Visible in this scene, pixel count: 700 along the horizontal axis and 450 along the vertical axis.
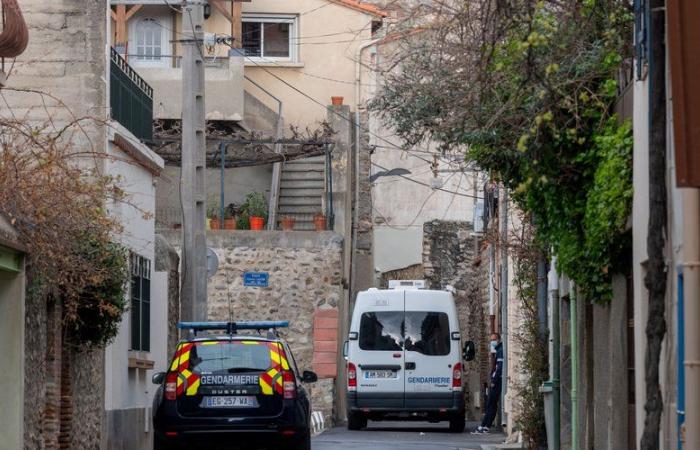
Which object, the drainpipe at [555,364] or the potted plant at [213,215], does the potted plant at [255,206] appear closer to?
the potted plant at [213,215]

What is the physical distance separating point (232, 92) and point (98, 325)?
18.5 meters

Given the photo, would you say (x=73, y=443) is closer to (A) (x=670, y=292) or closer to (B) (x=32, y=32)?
(B) (x=32, y=32)

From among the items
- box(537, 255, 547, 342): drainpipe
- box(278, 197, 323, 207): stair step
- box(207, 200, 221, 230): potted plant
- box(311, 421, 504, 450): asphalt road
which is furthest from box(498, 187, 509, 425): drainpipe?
box(278, 197, 323, 207): stair step

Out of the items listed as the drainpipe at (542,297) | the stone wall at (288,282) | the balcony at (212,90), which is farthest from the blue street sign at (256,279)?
the drainpipe at (542,297)

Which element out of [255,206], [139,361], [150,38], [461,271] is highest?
[150,38]

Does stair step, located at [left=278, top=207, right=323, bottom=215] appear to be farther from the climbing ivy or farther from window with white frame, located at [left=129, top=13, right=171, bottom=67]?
the climbing ivy

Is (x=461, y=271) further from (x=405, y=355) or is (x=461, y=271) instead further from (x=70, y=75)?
(x=70, y=75)

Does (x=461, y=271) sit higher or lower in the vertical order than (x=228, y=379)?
higher

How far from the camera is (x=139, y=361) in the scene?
2009cm

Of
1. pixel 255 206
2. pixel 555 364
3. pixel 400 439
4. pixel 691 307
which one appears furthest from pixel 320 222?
pixel 691 307

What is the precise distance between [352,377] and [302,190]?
326 inches

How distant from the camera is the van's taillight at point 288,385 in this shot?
17.0 m

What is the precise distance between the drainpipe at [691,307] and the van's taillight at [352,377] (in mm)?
17671

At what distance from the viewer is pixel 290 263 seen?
2889cm
